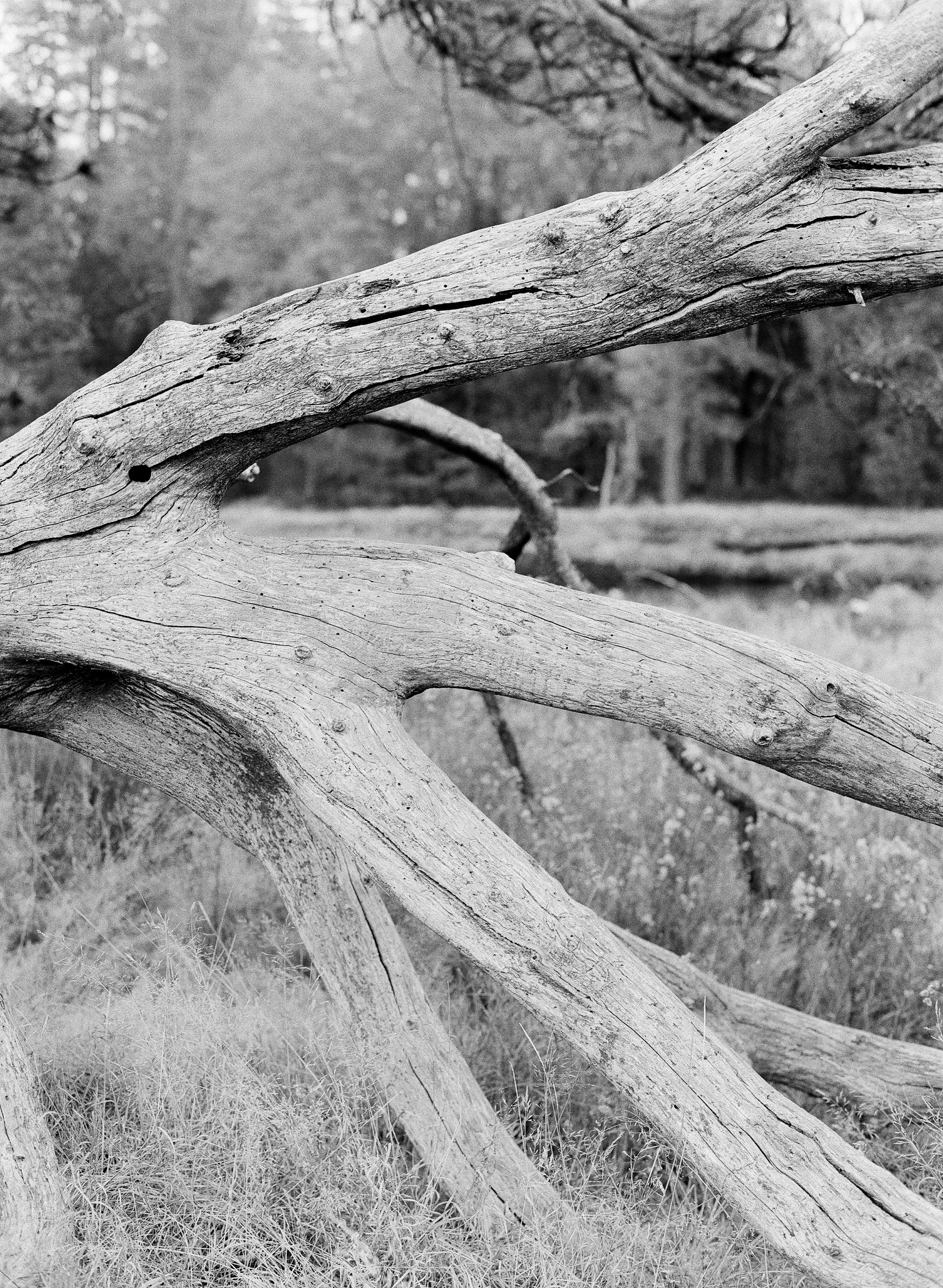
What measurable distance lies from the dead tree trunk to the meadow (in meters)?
0.42

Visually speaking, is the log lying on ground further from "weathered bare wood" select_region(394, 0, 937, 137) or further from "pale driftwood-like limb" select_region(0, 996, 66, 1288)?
"pale driftwood-like limb" select_region(0, 996, 66, 1288)

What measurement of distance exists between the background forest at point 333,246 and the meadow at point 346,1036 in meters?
19.9

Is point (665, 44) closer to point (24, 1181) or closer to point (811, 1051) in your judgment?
point (811, 1051)

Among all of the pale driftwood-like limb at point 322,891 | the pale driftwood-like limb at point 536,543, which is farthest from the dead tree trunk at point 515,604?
the pale driftwood-like limb at point 536,543

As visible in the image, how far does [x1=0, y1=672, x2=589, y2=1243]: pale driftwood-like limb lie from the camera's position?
287 cm

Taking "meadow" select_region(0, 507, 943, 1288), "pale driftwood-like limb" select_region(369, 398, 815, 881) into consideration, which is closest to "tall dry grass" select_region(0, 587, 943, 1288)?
"meadow" select_region(0, 507, 943, 1288)

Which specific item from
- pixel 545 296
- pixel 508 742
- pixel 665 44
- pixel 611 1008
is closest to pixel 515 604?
pixel 545 296

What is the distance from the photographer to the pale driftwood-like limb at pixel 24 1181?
2.36 m

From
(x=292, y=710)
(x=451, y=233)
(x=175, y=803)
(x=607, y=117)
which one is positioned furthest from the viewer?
(x=451, y=233)

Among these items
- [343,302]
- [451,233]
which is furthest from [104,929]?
[451,233]

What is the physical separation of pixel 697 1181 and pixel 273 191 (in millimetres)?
32466

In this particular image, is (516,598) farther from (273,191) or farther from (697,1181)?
(273,191)

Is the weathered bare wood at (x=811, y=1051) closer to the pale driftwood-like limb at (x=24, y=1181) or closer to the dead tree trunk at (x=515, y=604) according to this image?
the dead tree trunk at (x=515, y=604)

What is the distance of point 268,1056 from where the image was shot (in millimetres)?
3197
